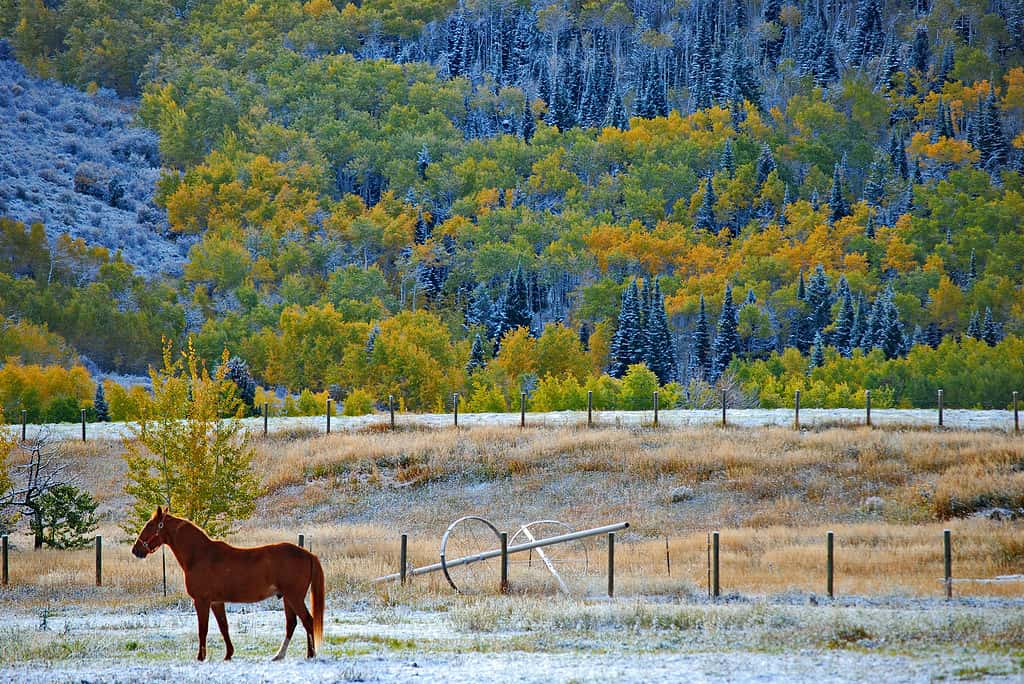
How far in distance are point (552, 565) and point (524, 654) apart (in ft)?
37.6

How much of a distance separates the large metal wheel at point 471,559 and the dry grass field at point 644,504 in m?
0.50

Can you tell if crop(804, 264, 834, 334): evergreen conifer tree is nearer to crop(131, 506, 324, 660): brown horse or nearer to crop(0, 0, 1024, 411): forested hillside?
crop(0, 0, 1024, 411): forested hillside

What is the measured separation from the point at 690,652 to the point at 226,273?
5644 inches

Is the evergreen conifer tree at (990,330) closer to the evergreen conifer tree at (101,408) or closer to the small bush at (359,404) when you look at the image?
the small bush at (359,404)

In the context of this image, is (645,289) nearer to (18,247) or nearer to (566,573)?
(18,247)

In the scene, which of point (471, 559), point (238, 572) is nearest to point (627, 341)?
point (471, 559)

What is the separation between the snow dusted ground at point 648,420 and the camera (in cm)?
4659

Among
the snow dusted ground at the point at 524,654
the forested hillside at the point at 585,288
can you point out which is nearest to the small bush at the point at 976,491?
the snow dusted ground at the point at 524,654

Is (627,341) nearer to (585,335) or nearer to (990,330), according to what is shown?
(585,335)

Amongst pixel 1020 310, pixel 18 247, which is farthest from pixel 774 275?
pixel 18 247

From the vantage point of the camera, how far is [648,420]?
162 feet

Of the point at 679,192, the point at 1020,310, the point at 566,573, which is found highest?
the point at 679,192

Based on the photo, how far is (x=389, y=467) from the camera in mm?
44219

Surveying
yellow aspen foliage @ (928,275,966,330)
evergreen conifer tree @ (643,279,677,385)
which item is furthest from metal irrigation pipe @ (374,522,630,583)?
yellow aspen foliage @ (928,275,966,330)
